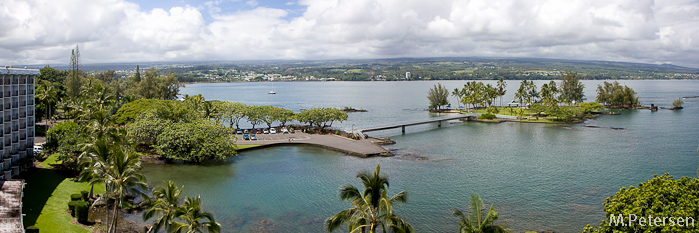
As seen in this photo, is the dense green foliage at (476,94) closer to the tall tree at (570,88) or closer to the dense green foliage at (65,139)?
the tall tree at (570,88)

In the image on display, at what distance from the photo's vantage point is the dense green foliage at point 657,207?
61.8 feet

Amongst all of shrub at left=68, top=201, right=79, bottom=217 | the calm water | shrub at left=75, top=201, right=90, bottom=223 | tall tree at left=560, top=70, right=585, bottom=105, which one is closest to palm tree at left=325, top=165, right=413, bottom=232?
the calm water

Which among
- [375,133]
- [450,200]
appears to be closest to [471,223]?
[450,200]

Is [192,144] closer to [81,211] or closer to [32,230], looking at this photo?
[81,211]

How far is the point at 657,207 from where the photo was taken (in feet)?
64.3

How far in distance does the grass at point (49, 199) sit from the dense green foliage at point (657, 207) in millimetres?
33091

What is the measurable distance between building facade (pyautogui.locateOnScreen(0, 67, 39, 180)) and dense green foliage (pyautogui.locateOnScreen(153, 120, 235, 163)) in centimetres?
1315

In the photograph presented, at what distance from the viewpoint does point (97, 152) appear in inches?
1078

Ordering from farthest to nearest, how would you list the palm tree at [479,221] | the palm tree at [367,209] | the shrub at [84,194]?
the shrub at [84,194] < the palm tree at [367,209] < the palm tree at [479,221]

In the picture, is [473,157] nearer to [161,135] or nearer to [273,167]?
[273,167]

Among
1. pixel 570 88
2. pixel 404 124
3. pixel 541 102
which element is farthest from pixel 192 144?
pixel 570 88

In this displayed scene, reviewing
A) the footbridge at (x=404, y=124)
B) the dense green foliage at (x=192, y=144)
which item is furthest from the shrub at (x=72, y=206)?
the footbridge at (x=404, y=124)

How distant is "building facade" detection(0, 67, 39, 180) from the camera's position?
37469 millimetres

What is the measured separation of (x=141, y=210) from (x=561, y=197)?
1506 inches
